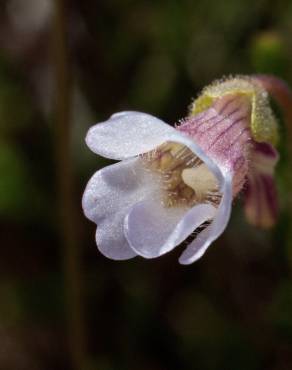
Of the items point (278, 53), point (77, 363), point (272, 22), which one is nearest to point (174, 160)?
point (278, 53)

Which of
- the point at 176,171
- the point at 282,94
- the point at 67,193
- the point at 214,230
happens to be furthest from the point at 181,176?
the point at 67,193

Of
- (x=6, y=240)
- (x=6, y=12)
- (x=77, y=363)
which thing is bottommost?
(x=77, y=363)

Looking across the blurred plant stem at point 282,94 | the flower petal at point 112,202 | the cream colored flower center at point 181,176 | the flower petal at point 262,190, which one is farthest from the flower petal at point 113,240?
the blurred plant stem at point 282,94

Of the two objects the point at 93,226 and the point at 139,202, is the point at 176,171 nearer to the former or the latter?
the point at 139,202

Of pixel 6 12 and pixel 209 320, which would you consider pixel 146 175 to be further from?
pixel 6 12

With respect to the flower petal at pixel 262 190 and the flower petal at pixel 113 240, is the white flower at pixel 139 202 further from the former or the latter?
the flower petal at pixel 262 190

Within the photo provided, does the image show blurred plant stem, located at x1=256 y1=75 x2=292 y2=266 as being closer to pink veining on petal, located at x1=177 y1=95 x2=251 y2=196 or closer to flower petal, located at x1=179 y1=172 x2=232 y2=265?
pink veining on petal, located at x1=177 y1=95 x2=251 y2=196
